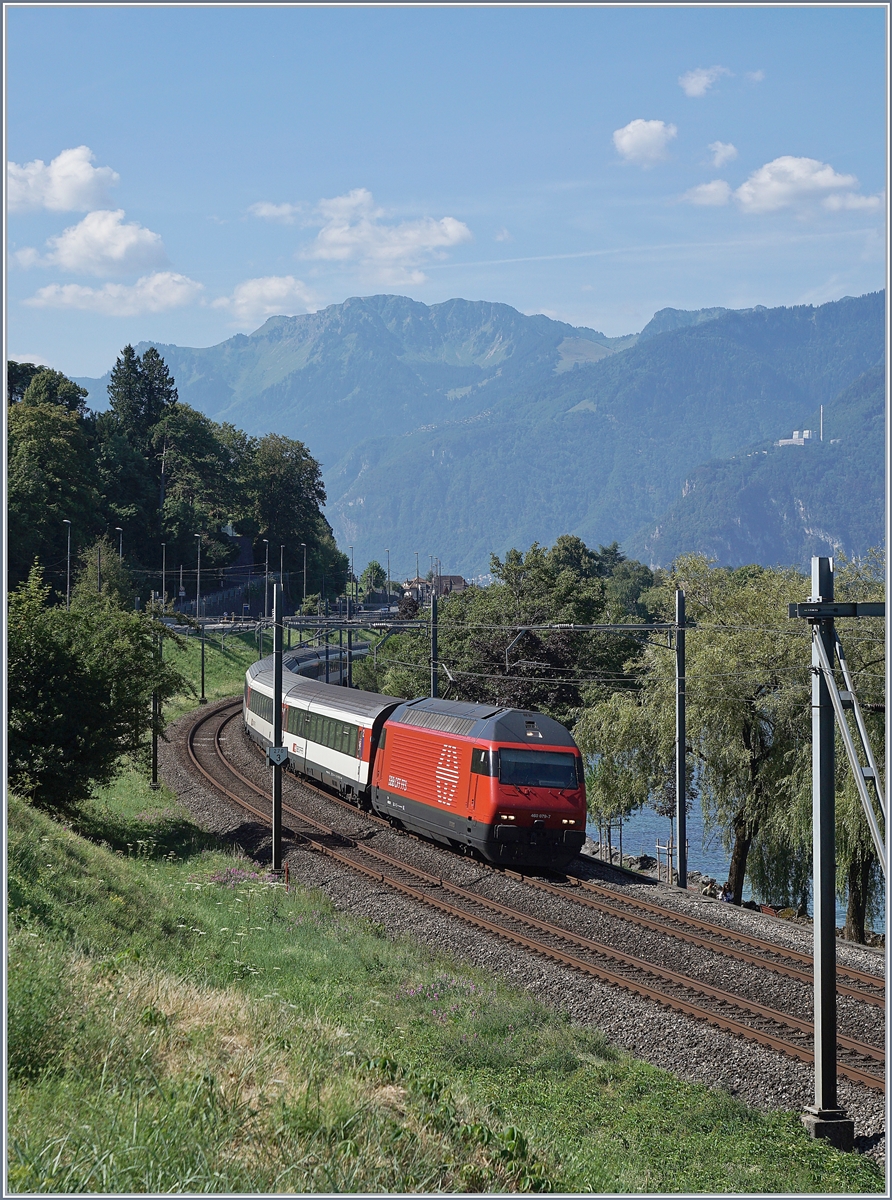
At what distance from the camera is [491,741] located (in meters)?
24.5

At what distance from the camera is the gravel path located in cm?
1359

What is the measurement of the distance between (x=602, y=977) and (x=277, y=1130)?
33.6ft

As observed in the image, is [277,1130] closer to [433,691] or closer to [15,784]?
[15,784]

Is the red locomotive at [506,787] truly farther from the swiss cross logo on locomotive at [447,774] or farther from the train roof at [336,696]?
the train roof at [336,696]

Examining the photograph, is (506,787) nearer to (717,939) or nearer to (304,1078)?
(717,939)

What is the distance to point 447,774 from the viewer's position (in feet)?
86.1

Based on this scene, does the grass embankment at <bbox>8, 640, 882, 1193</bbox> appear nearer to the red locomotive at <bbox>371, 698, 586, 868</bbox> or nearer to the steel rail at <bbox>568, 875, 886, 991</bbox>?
the steel rail at <bbox>568, 875, 886, 991</bbox>

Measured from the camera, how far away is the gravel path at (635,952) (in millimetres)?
13594

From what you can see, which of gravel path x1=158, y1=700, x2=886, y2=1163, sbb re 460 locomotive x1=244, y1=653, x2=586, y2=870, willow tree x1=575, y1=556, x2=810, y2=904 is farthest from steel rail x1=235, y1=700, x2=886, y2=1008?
willow tree x1=575, y1=556, x2=810, y2=904

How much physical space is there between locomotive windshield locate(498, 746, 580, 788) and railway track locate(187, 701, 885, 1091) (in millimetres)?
2181

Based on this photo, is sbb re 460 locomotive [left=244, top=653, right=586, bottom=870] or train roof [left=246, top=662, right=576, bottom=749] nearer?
sbb re 460 locomotive [left=244, top=653, right=586, bottom=870]

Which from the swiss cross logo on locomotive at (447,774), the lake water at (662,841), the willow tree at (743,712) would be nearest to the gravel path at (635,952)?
the swiss cross logo on locomotive at (447,774)

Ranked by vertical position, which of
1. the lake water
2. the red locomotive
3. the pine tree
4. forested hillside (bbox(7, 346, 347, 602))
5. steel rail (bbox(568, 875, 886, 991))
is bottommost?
the lake water

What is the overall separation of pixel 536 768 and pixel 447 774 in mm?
2607
